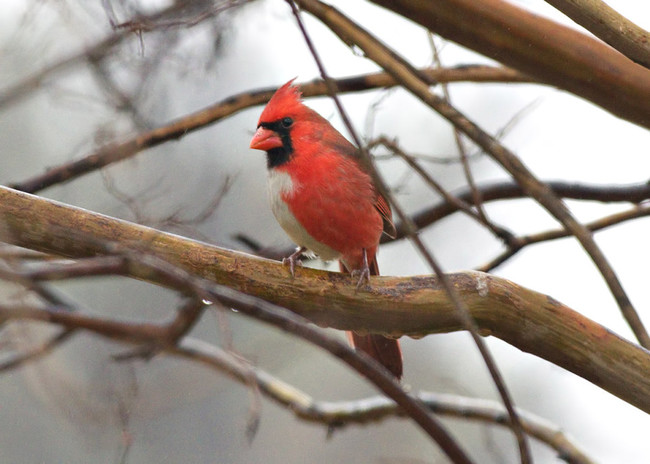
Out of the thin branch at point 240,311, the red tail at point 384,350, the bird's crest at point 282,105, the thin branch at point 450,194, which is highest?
the bird's crest at point 282,105

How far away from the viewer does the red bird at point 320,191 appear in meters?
2.37

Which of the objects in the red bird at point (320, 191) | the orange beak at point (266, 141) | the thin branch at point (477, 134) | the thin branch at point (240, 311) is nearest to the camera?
the thin branch at point (240, 311)

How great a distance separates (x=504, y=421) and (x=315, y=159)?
3.45ft

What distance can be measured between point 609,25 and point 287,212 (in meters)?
1.17

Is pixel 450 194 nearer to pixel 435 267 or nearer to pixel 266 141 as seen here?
pixel 266 141

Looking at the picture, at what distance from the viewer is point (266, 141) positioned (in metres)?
2.51

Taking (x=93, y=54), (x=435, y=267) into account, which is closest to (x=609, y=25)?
(x=435, y=267)

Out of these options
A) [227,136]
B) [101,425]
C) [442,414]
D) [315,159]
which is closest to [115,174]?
[315,159]

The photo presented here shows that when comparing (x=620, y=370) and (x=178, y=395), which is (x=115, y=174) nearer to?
(x=178, y=395)

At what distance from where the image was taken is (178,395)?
7.70 ft

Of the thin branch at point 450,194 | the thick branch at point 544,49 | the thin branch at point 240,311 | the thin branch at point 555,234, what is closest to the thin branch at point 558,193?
the thin branch at point 555,234

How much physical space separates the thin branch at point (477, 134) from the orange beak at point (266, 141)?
799mm

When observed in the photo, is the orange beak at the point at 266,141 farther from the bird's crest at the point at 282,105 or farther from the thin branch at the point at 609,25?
the thin branch at the point at 609,25

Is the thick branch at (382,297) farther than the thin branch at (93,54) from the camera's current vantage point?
No
